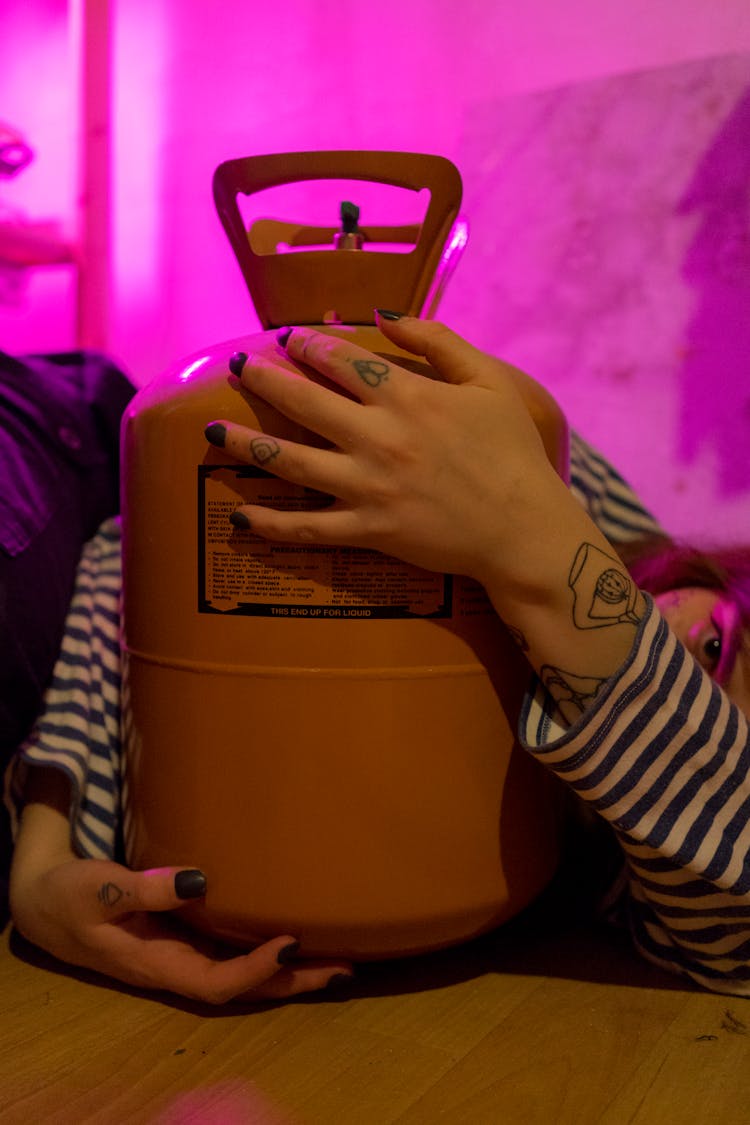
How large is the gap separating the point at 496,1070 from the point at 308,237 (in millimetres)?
684

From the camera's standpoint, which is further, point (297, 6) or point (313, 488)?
point (297, 6)

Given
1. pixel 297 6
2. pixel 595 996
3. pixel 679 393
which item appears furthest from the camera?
pixel 297 6

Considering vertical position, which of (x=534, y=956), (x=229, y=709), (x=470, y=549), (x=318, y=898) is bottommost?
(x=534, y=956)

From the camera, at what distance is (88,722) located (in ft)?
2.68

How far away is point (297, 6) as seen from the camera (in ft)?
4.92

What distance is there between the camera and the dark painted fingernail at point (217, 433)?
2.00ft

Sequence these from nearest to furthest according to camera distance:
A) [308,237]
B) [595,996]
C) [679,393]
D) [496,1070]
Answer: [496,1070] → [595,996] → [308,237] → [679,393]

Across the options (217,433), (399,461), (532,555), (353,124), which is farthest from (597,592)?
(353,124)

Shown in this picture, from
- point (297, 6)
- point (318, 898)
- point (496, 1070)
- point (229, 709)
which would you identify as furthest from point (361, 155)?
point (297, 6)

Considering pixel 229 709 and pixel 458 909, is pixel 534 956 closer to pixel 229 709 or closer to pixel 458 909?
pixel 458 909

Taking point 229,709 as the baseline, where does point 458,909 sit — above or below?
below

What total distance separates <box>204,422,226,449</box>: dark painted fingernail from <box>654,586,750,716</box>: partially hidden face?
43 cm

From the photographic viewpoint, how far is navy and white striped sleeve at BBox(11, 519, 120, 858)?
2.59 feet

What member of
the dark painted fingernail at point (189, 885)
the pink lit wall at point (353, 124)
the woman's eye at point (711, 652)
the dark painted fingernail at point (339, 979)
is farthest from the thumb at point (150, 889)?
the pink lit wall at point (353, 124)
